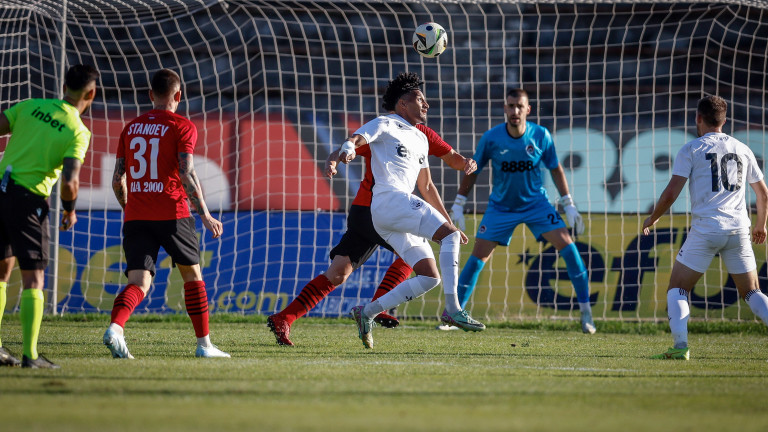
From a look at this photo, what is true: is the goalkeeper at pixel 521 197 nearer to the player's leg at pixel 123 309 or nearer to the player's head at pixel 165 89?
the player's leg at pixel 123 309

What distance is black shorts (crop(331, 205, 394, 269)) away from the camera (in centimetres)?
738

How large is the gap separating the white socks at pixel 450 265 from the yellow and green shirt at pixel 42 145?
2.60 m

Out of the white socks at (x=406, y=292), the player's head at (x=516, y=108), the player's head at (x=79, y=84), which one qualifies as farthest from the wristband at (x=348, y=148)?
the player's head at (x=516, y=108)

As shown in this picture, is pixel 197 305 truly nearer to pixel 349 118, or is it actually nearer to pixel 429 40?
pixel 429 40

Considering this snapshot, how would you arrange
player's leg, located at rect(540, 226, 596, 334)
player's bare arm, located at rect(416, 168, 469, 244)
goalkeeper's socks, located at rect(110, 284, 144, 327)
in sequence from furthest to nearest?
player's leg, located at rect(540, 226, 596, 334) → player's bare arm, located at rect(416, 168, 469, 244) → goalkeeper's socks, located at rect(110, 284, 144, 327)

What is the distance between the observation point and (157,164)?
6191 mm

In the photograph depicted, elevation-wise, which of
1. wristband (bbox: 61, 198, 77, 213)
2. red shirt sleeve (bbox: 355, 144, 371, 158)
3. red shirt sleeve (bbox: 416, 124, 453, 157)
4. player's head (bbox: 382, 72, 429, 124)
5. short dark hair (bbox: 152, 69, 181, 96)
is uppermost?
player's head (bbox: 382, 72, 429, 124)

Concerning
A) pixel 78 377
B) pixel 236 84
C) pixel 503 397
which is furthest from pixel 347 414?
pixel 236 84

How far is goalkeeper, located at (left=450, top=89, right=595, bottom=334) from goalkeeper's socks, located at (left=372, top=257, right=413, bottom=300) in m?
1.66

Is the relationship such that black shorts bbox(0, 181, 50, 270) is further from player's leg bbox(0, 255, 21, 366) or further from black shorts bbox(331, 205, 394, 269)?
black shorts bbox(331, 205, 394, 269)

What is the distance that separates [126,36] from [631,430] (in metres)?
12.7

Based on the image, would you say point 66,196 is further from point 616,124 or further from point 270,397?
point 616,124

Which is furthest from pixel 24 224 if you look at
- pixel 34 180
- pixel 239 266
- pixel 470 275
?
pixel 239 266

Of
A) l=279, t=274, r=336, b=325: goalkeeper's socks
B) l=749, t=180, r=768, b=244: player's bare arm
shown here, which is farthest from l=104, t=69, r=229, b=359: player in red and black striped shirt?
l=749, t=180, r=768, b=244: player's bare arm
